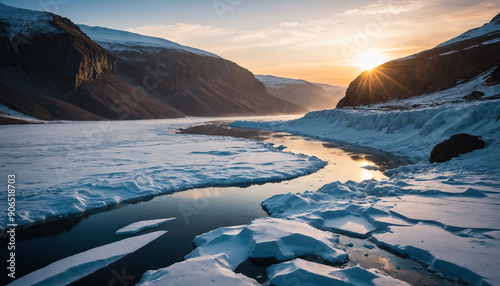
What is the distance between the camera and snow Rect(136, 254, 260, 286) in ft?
14.9

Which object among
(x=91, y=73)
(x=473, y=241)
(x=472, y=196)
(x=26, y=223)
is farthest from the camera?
(x=91, y=73)

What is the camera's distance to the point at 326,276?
15.0 ft

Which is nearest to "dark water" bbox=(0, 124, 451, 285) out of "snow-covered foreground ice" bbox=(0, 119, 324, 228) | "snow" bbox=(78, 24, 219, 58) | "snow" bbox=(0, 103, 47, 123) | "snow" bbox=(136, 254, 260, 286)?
"snow" bbox=(136, 254, 260, 286)

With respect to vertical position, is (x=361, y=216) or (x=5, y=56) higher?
(x=5, y=56)

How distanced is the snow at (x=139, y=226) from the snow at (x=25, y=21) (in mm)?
90122

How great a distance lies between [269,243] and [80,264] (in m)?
3.92

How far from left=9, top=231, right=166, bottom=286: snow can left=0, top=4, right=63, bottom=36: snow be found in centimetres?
9115

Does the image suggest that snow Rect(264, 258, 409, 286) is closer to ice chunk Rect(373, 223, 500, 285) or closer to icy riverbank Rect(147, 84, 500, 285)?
icy riverbank Rect(147, 84, 500, 285)

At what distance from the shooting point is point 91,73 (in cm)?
7894

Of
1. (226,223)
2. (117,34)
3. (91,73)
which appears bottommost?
(226,223)

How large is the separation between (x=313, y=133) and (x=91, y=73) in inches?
2902

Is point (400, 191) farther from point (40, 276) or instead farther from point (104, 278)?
point (40, 276)

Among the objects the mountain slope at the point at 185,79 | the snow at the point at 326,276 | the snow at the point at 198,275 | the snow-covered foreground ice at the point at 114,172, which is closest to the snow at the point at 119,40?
the mountain slope at the point at 185,79

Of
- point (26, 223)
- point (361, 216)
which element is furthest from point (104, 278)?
point (361, 216)
